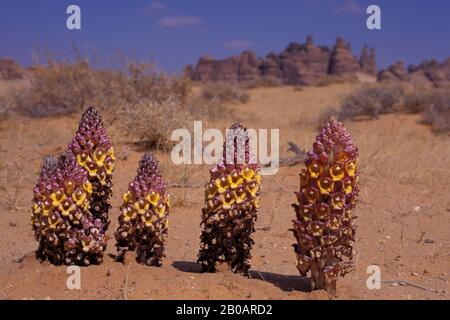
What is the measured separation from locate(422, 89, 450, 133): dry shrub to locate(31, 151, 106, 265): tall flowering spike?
1184cm

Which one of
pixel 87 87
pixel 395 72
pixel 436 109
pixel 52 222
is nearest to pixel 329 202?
pixel 52 222

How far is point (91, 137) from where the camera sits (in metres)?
3.94

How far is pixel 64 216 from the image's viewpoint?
11.1 feet

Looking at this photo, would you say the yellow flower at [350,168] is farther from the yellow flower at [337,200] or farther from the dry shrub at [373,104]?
the dry shrub at [373,104]

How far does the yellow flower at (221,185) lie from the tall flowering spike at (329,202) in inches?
19.7

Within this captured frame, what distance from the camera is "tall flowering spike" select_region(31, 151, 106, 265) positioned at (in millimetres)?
3373

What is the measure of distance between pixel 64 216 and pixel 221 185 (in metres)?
0.99

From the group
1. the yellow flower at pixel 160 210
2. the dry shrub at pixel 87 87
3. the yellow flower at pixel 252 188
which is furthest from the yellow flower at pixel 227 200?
the dry shrub at pixel 87 87

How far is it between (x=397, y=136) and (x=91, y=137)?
9.85m

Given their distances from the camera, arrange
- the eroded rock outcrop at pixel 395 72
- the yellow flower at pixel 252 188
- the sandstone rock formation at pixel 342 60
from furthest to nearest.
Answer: the sandstone rock formation at pixel 342 60, the eroded rock outcrop at pixel 395 72, the yellow flower at pixel 252 188

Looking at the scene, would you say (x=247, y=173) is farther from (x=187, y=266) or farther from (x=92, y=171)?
(x=92, y=171)

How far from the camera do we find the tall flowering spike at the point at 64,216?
11.1 feet

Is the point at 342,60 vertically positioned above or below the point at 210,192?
above
